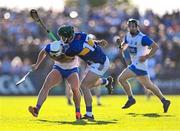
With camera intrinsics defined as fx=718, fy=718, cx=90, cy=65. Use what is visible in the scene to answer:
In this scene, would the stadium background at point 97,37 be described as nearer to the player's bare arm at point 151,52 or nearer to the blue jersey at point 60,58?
the player's bare arm at point 151,52

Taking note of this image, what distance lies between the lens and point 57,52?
1559 cm

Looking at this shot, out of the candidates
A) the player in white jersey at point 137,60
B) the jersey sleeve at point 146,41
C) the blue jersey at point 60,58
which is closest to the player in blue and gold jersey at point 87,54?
the blue jersey at point 60,58

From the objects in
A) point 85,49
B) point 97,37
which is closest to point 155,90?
point 85,49

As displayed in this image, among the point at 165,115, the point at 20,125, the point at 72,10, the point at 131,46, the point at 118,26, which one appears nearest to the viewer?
the point at 20,125

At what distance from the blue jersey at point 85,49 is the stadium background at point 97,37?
54.9 ft

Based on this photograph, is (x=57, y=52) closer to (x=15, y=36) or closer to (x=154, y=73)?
(x=154, y=73)

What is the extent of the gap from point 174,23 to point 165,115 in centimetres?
1762

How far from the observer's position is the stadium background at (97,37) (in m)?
34.5

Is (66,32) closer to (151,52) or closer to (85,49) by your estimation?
(85,49)

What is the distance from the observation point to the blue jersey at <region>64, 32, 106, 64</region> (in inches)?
620

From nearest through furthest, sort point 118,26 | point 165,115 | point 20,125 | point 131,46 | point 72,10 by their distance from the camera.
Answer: point 20,125 → point 165,115 → point 131,46 → point 118,26 → point 72,10

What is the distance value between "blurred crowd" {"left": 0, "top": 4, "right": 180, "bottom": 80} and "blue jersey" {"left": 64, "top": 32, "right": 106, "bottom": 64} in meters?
17.1

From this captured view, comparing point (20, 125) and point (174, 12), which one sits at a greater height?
point (174, 12)

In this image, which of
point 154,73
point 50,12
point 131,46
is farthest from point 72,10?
point 131,46
